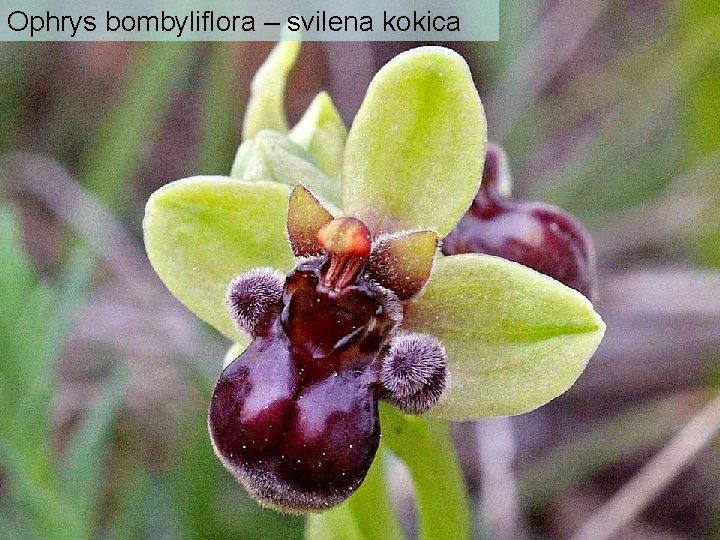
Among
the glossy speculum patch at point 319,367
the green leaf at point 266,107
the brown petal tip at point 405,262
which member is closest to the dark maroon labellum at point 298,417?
the glossy speculum patch at point 319,367

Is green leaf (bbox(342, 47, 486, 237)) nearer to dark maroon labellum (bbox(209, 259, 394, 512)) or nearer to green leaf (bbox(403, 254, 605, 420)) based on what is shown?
green leaf (bbox(403, 254, 605, 420))

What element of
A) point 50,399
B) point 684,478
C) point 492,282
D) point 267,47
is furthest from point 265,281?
point 267,47

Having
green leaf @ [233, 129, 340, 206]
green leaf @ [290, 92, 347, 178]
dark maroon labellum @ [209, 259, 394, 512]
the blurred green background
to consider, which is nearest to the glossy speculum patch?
dark maroon labellum @ [209, 259, 394, 512]

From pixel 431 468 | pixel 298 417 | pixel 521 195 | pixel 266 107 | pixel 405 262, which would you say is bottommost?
pixel 521 195

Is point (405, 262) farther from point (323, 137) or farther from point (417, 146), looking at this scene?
point (323, 137)

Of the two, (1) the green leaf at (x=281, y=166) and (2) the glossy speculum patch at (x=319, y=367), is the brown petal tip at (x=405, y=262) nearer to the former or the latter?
(2) the glossy speculum patch at (x=319, y=367)

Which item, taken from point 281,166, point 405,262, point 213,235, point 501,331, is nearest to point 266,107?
point 281,166

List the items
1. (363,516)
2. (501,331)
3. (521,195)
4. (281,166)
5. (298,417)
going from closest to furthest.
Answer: (298,417)
(501,331)
(281,166)
(363,516)
(521,195)
